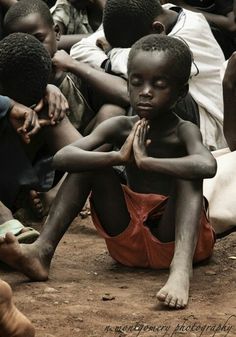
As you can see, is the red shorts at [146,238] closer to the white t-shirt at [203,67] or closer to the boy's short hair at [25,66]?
the boy's short hair at [25,66]

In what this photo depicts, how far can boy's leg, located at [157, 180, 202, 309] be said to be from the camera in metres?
3.95

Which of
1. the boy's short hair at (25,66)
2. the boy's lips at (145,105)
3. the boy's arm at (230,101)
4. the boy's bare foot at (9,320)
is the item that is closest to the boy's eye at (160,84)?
the boy's lips at (145,105)

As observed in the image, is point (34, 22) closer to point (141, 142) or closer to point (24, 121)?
point (24, 121)

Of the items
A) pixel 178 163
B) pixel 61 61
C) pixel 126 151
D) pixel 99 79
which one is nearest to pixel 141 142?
pixel 126 151

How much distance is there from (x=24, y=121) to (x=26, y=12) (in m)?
1.27

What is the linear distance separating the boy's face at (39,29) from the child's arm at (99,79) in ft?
0.27

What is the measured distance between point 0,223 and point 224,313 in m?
1.40

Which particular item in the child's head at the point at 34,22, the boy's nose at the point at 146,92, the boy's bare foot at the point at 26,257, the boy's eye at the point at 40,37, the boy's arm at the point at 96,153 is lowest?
the boy's bare foot at the point at 26,257

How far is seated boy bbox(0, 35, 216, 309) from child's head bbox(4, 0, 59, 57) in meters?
1.50

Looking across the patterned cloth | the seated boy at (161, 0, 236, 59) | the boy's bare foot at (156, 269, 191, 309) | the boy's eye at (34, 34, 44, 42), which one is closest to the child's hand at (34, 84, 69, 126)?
the boy's eye at (34, 34, 44, 42)

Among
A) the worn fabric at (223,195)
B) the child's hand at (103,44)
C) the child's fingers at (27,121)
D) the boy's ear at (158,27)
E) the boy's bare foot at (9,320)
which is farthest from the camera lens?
the child's hand at (103,44)

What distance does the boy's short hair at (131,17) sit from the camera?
5.75 meters

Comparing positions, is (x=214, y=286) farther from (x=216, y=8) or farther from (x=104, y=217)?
(x=216, y=8)

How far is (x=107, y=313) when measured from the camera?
3.70 m
